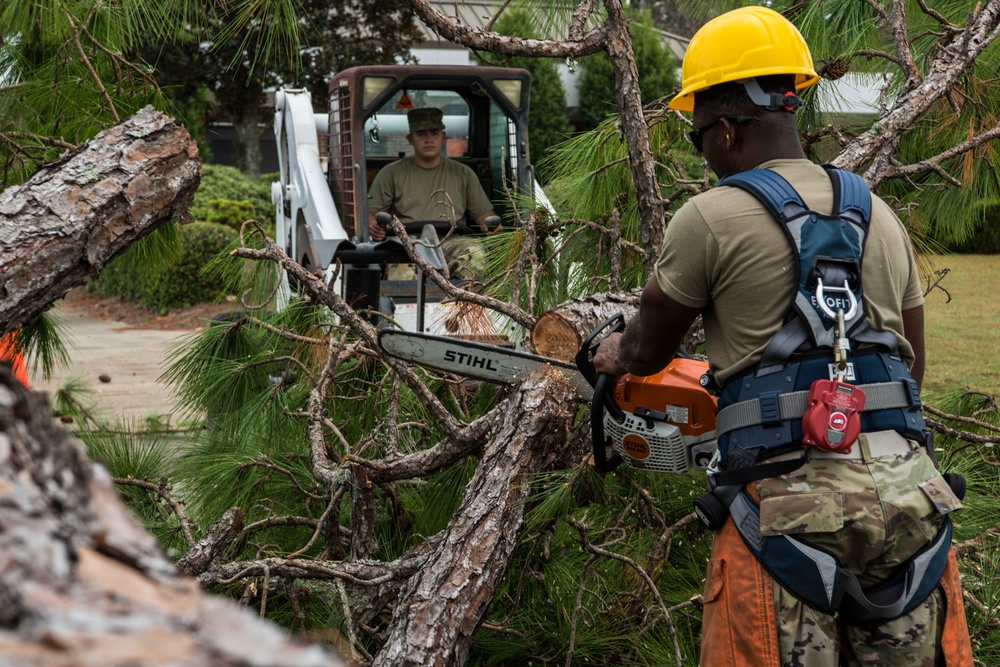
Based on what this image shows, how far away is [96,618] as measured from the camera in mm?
567

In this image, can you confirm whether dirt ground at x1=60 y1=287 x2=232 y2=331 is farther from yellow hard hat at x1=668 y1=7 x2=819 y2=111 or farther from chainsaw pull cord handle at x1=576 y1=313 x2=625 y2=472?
yellow hard hat at x1=668 y1=7 x2=819 y2=111

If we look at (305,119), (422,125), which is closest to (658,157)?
(422,125)

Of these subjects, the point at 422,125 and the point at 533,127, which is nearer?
the point at 422,125

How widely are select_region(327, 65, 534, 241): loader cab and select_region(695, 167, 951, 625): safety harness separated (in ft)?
9.53

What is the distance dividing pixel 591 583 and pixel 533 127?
12910 mm

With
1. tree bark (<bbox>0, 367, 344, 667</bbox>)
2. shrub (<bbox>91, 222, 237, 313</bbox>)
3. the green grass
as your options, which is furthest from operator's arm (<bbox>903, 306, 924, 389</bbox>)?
Result: shrub (<bbox>91, 222, 237, 313</bbox>)

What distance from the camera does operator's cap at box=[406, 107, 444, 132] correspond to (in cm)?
605

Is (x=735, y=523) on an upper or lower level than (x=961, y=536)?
upper

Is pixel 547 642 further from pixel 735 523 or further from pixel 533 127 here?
pixel 533 127

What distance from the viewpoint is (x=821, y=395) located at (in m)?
1.67

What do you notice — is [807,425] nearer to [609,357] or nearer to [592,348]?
[609,357]

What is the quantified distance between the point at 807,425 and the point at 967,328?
8166 mm

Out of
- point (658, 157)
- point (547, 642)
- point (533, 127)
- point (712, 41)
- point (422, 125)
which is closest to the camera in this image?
point (712, 41)

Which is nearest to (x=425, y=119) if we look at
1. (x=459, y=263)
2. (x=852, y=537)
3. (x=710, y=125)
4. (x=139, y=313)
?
(x=459, y=263)
